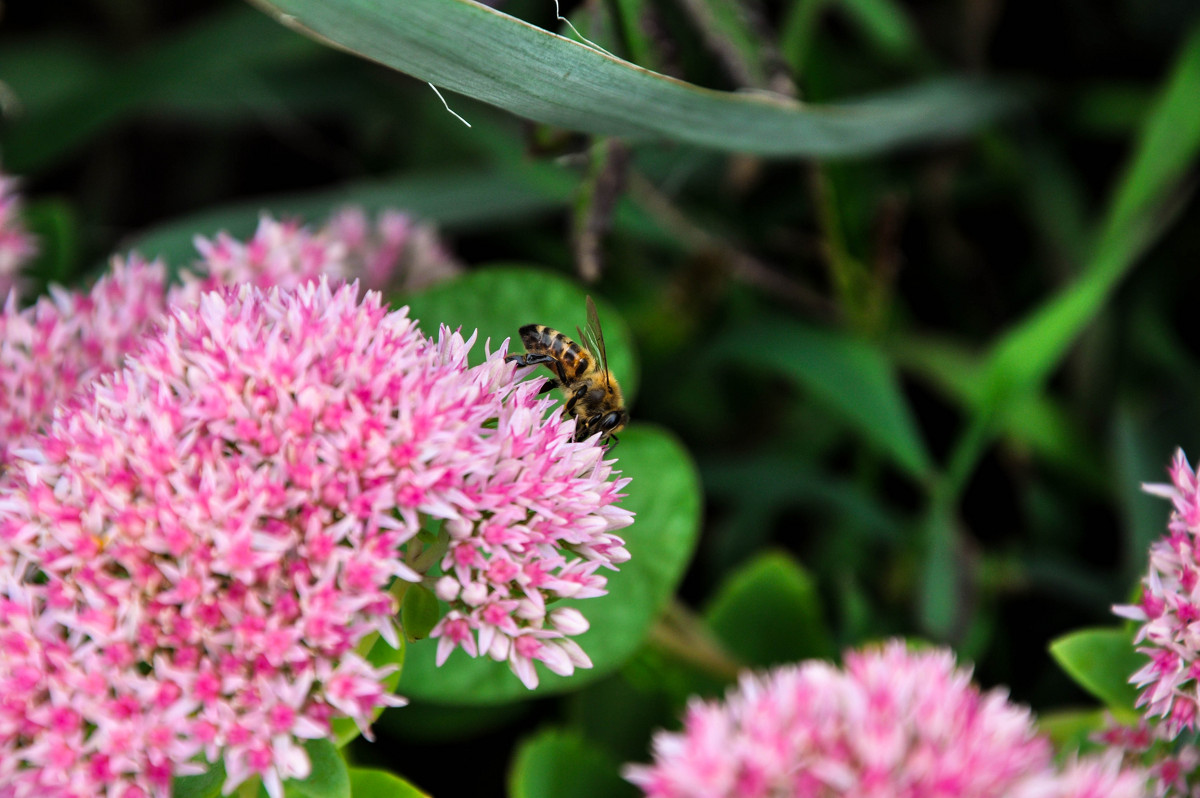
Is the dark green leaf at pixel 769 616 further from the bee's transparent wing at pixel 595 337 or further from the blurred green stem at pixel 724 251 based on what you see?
the blurred green stem at pixel 724 251

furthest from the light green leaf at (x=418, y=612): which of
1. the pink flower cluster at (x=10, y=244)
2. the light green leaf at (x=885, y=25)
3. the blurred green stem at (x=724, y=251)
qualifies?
the light green leaf at (x=885, y=25)

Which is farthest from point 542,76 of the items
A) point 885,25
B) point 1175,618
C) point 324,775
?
point 885,25

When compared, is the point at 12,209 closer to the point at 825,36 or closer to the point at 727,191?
the point at 727,191

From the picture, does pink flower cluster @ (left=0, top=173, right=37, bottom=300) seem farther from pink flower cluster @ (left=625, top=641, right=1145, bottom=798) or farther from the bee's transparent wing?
pink flower cluster @ (left=625, top=641, right=1145, bottom=798)

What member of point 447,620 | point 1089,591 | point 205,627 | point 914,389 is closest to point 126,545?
point 205,627

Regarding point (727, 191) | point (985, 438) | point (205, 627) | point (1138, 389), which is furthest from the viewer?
point (727, 191)

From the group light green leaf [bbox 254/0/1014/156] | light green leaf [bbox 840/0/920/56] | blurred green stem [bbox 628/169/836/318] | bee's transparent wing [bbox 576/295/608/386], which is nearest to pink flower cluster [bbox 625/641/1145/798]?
bee's transparent wing [bbox 576/295/608/386]

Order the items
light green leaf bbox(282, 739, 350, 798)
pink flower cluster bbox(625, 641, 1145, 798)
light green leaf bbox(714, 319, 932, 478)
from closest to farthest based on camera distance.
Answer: pink flower cluster bbox(625, 641, 1145, 798), light green leaf bbox(282, 739, 350, 798), light green leaf bbox(714, 319, 932, 478)
